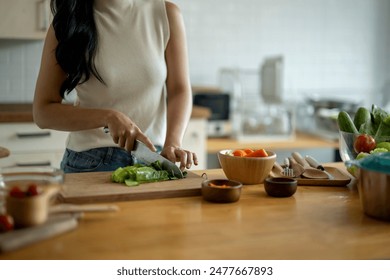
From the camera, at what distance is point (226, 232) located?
1.19 m

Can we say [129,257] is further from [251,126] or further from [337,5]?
[337,5]

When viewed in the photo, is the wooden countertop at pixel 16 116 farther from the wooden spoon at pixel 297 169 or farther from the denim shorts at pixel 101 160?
the wooden spoon at pixel 297 169

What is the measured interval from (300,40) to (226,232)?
3.37 meters

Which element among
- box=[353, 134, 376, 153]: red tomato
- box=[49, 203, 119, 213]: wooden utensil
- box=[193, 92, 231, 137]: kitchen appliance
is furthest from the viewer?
box=[193, 92, 231, 137]: kitchen appliance

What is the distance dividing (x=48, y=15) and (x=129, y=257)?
2428 mm

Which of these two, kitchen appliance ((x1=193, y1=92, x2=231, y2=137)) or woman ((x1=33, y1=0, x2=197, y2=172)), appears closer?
woman ((x1=33, y1=0, x2=197, y2=172))

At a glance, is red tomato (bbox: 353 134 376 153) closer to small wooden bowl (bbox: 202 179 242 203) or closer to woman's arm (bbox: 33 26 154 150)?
small wooden bowl (bbox: 202 179 242 203)

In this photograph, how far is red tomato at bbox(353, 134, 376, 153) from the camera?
1.63 m

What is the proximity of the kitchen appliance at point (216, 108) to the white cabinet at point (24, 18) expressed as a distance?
3.40 feet

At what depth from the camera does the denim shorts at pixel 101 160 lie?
1.81 meters

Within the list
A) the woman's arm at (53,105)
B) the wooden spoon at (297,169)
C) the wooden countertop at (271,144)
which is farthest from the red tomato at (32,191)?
the wooden countertop at (271,144)

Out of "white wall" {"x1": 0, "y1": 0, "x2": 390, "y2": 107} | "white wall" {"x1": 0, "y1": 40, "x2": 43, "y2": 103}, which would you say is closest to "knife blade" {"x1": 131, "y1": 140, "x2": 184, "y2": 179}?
"white wall" {"x1": 0, "y1": 40, "x2": 43, "y2": 103}

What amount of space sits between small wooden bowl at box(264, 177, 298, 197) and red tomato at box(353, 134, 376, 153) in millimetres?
270

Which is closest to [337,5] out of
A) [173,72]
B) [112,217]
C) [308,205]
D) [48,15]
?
[48,15]
